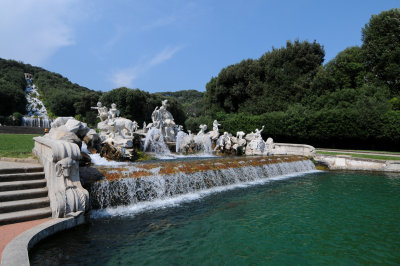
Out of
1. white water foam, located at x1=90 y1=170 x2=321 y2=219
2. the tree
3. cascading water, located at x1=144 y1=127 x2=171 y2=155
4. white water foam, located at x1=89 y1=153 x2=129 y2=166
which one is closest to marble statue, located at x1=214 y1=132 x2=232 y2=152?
cascading water, located at x1=144 y1=127 x2=171 y2=155

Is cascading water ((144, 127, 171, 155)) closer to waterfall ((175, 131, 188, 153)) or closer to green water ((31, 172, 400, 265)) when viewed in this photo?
waterfall ((175, 131, 188, 153))

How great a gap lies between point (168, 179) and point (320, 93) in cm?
2925

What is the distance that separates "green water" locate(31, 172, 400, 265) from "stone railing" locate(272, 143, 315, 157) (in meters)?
9.60

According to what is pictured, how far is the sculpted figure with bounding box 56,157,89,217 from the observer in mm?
4672

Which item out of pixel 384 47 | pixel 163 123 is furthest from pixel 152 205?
pixel 384 47

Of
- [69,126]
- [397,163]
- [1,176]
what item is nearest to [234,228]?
[1,176]

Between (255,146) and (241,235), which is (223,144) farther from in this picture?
(241,235)

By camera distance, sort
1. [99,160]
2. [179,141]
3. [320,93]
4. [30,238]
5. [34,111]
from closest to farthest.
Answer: [30,238] → [99,160] → [179,141] → [320,93] → [34,111]

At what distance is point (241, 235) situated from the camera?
4684 mm

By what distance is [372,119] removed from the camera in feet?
67.5

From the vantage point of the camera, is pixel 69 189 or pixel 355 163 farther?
pixel 355 163

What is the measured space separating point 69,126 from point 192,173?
4.64 meters

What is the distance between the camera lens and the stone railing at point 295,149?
1677 centimetres

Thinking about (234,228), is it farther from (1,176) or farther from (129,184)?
(1,176)
